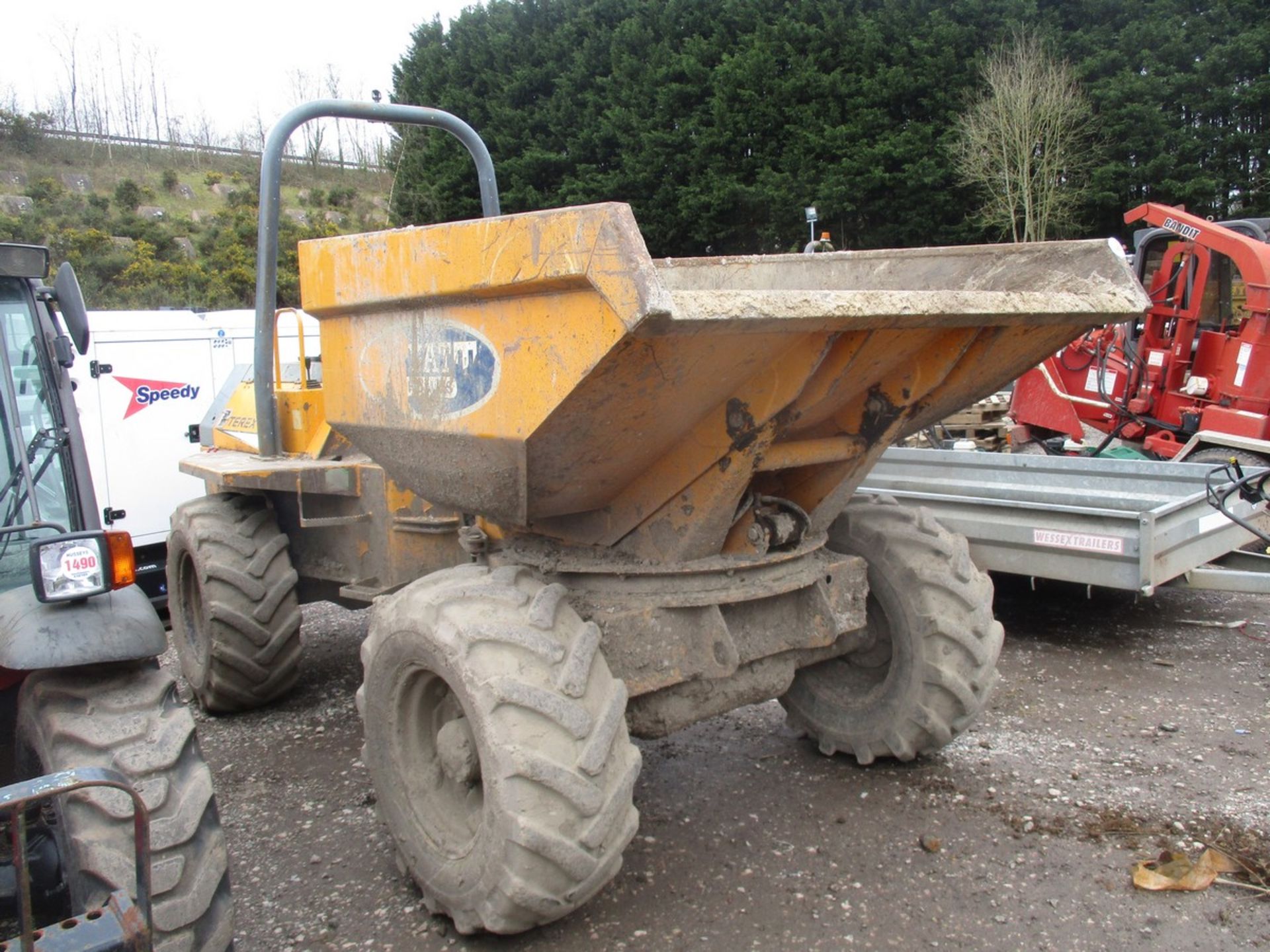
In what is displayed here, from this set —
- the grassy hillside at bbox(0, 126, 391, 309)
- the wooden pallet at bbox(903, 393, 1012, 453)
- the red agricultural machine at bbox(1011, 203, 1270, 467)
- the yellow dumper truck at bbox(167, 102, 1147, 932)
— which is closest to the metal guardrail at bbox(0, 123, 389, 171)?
the grassy hillside at bbox(0, 126, 391, 309)

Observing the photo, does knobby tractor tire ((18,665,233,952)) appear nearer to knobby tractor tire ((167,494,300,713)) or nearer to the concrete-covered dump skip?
the concrete-covered dump skip

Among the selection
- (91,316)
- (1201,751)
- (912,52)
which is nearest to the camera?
(1201,751)

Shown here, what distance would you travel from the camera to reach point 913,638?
3.59 meters

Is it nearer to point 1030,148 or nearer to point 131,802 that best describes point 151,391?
point 131,802

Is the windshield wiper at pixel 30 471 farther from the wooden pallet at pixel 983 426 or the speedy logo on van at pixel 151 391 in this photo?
the wooden pallet at pixel 983 426

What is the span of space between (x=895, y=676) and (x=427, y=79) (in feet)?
92.5

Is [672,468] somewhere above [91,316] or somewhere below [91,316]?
below

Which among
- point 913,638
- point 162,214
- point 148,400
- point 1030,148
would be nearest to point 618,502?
point 913,638

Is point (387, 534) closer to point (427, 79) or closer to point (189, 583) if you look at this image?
point (189, 583)

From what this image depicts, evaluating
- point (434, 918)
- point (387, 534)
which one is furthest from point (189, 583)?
point (434, 918)

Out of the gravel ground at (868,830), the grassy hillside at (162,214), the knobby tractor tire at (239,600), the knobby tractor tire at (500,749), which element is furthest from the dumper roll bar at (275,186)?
the grassy hillside at (162,214)

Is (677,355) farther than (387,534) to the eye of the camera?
No

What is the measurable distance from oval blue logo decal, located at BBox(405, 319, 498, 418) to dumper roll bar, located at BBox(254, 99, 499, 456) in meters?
1.22

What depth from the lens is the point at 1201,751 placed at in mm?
Result: 4090
